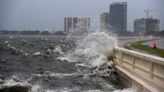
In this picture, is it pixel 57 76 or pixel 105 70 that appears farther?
pixel 105 70

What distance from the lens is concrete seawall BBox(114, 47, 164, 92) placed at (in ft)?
32.1

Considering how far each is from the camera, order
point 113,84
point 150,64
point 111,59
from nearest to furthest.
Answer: point 150,64 → point 113,84 → point 111,59

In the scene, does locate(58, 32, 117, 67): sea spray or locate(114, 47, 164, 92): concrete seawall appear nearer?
locate(114, 47, 164, 92): concrete seawall

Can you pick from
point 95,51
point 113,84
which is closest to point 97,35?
point 95,51

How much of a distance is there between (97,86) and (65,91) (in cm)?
172

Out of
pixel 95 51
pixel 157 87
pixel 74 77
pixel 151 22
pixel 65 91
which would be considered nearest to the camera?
pixel 157 87

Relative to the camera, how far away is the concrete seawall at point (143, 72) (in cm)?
979

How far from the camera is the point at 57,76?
1680cm

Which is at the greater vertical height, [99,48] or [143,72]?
[143,72]

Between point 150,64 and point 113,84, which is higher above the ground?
point 150,64

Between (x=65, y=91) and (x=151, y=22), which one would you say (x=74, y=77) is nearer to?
(x=65, y=91)

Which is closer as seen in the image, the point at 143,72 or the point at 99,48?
the point at 143,72

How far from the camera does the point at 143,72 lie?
11.7 m

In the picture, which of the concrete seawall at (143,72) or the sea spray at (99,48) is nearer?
the concrete seawall at (143,72)
